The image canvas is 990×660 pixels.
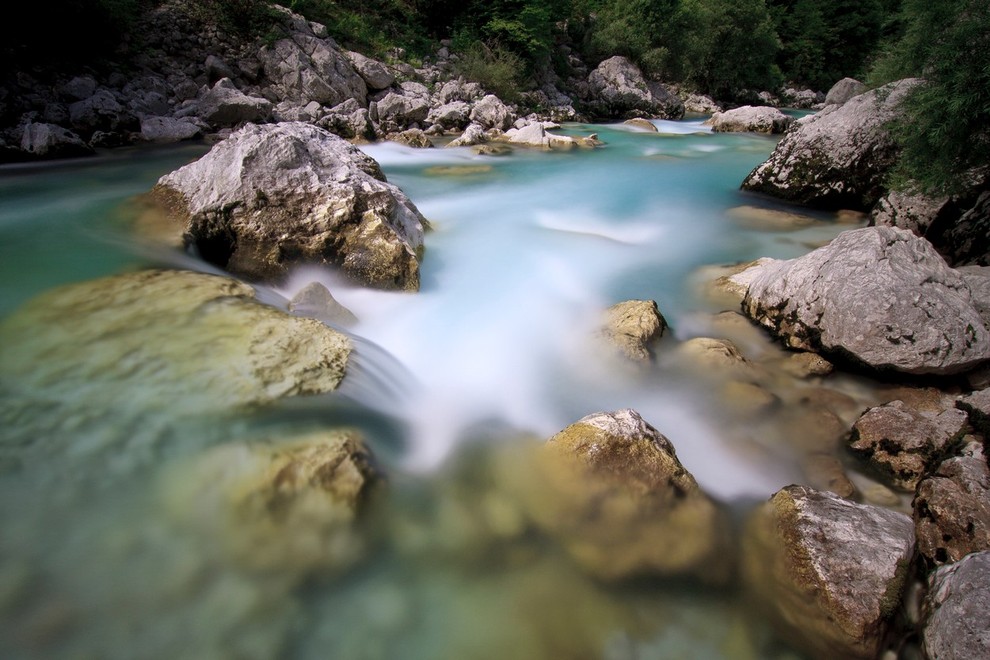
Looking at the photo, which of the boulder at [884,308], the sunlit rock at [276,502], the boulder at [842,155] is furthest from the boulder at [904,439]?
the boulder at [842,155]

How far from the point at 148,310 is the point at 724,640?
14.7 feet

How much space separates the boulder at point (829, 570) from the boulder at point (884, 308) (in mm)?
1855

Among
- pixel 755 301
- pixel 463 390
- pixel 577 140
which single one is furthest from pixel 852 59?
pixel 463 390

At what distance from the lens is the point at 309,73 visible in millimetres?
16703

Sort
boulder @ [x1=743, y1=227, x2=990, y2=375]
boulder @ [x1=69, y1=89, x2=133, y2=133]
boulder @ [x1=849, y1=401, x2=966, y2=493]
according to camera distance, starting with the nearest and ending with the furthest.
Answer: boulder @ [x1=849, y1=401, x2=966, y2=493] < boulder @ [x1=743, y1=227, x2=990, y2=375] < boulder @ [x1=69, y1=89, x2=133, y2=133]

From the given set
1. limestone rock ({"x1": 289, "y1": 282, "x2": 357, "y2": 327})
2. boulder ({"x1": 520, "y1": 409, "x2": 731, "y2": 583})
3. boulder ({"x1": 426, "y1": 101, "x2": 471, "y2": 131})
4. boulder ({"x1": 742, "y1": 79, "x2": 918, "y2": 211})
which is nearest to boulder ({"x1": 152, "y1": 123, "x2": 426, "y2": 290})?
limestone rock ({"x1": 289, "y1": 282, "x2": 357, "y2": 327})

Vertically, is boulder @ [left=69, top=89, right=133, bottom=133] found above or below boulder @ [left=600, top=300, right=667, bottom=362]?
above

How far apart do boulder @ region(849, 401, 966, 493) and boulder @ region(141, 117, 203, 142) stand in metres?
15.5

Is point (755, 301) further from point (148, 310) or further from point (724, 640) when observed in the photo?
point (148, 310)

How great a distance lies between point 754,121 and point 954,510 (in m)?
21.2

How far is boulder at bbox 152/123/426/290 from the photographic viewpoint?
4.92 metres

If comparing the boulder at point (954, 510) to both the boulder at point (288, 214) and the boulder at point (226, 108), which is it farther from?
the boulder at point (226, 108)

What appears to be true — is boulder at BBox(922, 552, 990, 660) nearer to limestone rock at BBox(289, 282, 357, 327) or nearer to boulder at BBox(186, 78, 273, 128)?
limestone rock at BBox(289, 282, 357, 327)

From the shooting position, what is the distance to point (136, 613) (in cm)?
209
